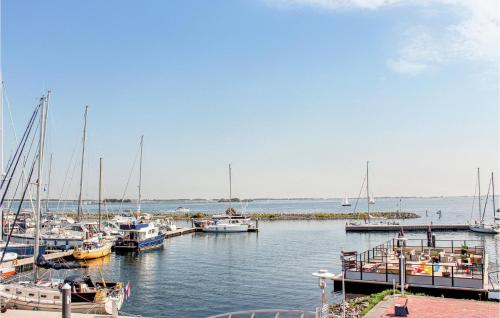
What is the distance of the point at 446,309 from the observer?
1823cm

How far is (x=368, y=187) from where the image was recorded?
102m

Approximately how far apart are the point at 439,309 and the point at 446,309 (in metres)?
0.26

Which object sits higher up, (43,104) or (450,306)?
(43,104)

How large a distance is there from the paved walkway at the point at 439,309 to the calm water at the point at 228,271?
7592 millimetres

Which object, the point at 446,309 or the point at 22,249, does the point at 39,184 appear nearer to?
the point at 446,309

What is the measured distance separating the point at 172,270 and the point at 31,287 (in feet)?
64.0

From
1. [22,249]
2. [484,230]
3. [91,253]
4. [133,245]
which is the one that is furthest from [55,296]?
[484,230]

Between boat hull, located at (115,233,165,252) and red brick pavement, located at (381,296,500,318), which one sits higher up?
red brick pavement, located at (381,296,500,318)

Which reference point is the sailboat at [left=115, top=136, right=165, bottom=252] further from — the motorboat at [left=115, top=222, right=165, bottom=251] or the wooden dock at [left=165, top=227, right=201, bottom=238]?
the wooden dock at [left=165, top=227, right=201, bottom=238]

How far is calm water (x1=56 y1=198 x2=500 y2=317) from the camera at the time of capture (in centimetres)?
2789

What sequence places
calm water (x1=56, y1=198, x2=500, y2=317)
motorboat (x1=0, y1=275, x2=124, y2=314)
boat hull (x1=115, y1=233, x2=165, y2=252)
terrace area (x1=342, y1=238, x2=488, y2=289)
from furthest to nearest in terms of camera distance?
boat hull (x1=115, y1=233, x2=165, y2=252), calm water (x1=56, y1=198, x2=500, y2=317), terrace area (x1=342, y1=238, x2=488, y2=289), motorboat (x1=0, y1=275, x2=124, y2=314)

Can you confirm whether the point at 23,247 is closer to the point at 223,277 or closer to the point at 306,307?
the point at 223,277

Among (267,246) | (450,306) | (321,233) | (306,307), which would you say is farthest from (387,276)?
(321,233)

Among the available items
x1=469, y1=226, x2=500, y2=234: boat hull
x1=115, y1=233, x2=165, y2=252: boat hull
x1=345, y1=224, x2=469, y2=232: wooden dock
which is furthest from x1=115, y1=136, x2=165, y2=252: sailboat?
x1=469, y1=226, x2=500, y2=234: boat hull
